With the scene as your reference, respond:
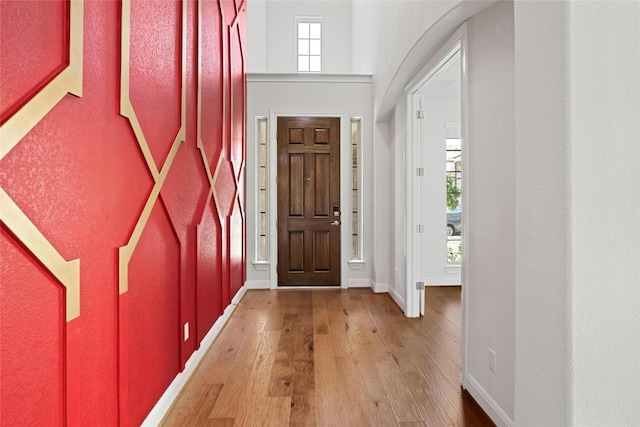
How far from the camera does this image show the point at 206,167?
9.11 feet

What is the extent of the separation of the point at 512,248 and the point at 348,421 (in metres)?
1.19

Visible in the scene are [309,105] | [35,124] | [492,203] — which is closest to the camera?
[35,124]

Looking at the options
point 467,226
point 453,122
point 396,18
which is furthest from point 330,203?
point 467,226

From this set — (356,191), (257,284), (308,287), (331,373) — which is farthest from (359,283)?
(331,373)

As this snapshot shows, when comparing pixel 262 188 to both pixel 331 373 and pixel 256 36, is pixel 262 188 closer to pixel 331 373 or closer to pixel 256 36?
pixel 256 36

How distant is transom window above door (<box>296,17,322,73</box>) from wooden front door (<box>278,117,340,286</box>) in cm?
281

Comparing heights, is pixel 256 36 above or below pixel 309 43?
below

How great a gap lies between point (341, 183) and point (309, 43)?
3704 mm

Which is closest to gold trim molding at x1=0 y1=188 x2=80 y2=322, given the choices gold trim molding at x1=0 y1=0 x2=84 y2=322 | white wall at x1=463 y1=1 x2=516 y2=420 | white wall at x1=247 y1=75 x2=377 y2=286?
gold trim molding at x1=0 y1=0 x2=84 y2=322

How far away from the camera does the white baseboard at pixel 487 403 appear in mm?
1814

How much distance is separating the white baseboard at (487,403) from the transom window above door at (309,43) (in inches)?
247

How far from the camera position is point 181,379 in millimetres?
2215

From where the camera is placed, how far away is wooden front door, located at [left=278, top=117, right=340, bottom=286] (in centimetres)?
487

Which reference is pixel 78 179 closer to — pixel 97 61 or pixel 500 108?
pixel 97 61
